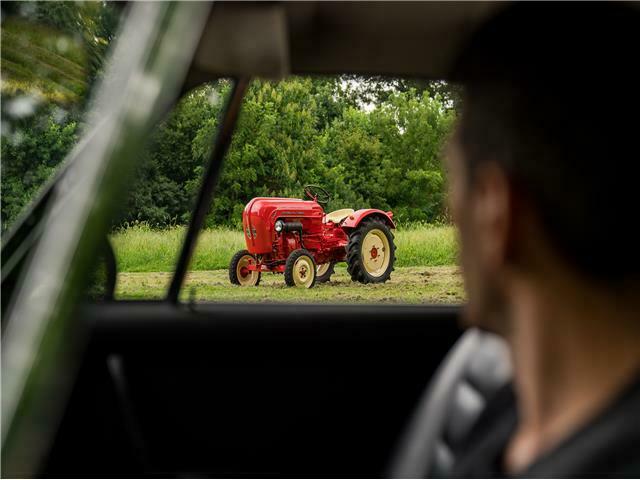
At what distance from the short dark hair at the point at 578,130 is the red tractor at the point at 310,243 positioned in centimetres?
320

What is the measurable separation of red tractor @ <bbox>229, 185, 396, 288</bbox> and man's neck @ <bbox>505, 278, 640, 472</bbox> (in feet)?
10.5

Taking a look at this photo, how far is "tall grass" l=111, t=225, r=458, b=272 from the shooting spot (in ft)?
6.92

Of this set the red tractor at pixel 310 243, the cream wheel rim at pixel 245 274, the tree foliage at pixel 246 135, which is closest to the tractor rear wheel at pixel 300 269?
the red tractor at pixel 310 243

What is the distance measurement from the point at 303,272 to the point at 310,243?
0.56 m

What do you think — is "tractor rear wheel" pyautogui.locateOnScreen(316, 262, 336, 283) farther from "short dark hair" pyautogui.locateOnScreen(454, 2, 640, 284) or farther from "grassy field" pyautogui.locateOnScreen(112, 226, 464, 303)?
"short dark hair" pyautogui.locateOnScreen(454, 2, 640, 284)

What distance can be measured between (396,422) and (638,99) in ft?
5.42

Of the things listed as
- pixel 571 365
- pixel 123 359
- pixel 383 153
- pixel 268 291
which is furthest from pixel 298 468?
pixel 268 291

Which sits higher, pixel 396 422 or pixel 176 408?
pixel 396 422

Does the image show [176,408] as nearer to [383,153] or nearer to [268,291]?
[383,153]

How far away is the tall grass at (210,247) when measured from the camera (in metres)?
2.11

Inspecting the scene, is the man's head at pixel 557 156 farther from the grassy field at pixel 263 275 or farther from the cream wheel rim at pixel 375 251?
the cream wheel rim at pixel 375 251

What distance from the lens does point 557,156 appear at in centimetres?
67

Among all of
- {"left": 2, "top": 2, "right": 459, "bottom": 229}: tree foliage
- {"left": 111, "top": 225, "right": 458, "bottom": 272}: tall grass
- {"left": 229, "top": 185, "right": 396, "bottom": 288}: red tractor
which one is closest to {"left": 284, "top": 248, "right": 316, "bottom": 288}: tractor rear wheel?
{"left": 229, "top": 185, "right": 396, "bottom": 288}: red tractor

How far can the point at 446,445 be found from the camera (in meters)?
1.33
